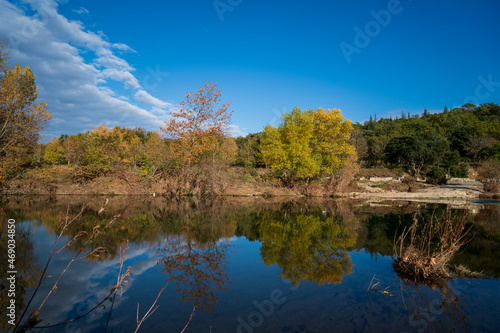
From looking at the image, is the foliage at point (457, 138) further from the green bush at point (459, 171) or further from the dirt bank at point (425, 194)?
the dirt bank at point (425, 194)

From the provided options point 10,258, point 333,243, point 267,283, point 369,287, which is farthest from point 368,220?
point 10,258

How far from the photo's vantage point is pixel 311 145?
31375 millimetres

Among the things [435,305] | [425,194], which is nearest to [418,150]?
[425,194]

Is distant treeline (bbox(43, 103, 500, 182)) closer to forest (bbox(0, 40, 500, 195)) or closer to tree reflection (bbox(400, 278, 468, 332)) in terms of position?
forest (bbox(0, 40, 500, 195))

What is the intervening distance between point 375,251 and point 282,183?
22661mm

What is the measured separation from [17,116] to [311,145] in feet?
90.1

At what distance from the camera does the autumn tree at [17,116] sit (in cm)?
1802

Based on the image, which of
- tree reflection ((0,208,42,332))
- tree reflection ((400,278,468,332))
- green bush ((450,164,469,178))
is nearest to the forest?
green bush ((450,164,469,178))

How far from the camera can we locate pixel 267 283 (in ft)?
20.4

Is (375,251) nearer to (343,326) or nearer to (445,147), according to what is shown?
(343,326)

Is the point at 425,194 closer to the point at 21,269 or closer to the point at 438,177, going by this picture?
the point at 438,177

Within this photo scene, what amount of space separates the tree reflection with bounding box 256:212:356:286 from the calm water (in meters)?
0.04

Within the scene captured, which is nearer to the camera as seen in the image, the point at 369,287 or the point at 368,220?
the point at 369,287

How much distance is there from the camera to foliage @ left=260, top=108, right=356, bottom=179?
2880 centimetres
